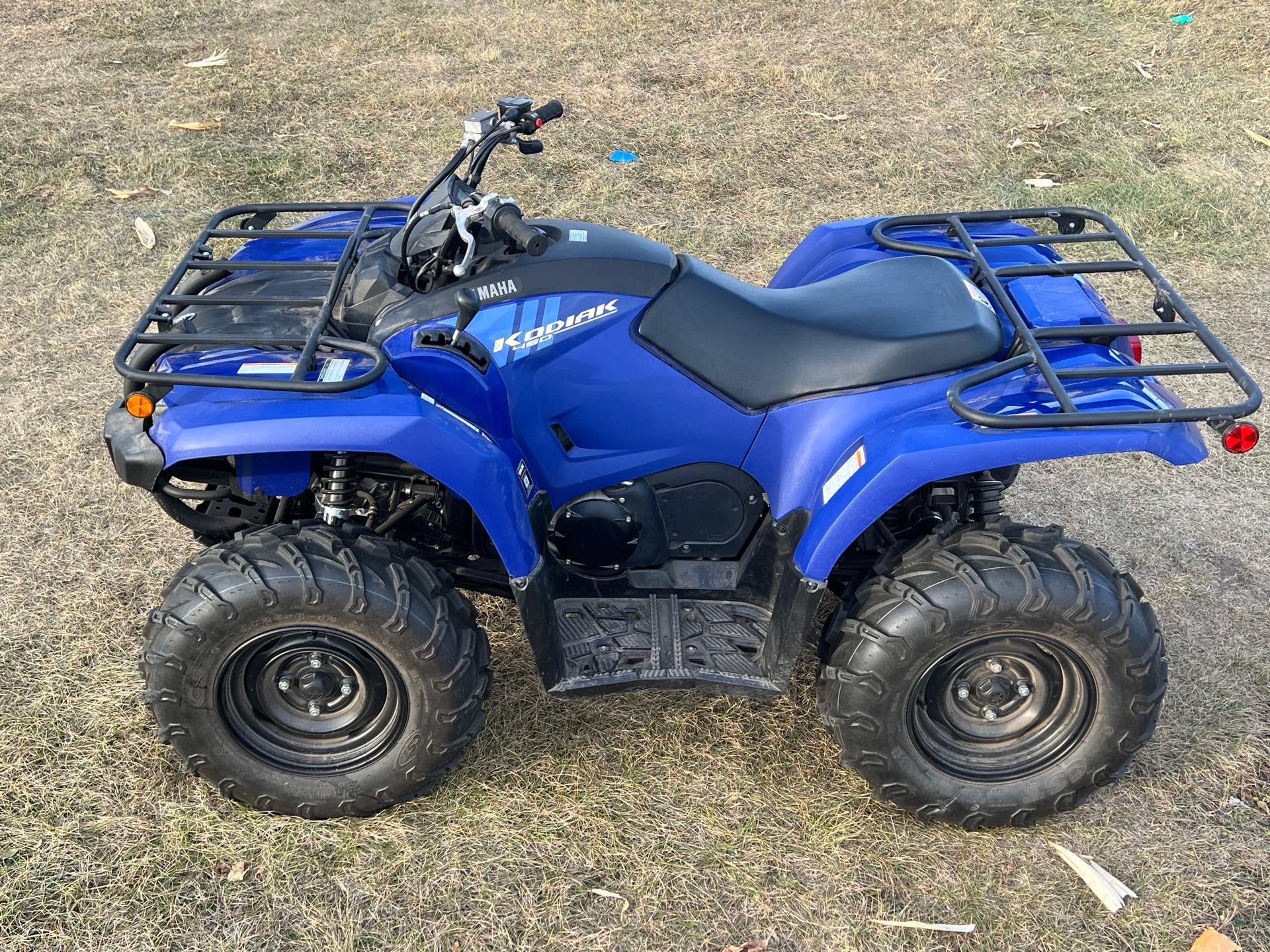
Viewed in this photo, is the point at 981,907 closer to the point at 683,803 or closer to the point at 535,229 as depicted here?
the point at 683,803

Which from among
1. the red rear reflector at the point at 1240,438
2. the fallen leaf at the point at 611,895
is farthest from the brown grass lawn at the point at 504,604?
the red rear reflector at the point at 1240,438

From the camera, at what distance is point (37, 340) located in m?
5.68

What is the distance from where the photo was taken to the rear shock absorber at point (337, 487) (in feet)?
10.5

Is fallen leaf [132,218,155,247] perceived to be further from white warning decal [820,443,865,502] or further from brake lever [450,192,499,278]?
white warning decal [820,443,865,502]

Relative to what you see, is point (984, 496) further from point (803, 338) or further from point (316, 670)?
point (316, 670)

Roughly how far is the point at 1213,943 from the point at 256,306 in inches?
126

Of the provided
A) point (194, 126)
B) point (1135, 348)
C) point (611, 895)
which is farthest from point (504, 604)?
point (194, 126)

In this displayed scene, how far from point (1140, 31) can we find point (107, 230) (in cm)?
765

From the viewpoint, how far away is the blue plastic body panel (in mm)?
2977

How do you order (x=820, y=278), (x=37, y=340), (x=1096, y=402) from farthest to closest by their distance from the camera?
(x=37, y=340) → (x=820, y=278) → (x=1096, y=402)

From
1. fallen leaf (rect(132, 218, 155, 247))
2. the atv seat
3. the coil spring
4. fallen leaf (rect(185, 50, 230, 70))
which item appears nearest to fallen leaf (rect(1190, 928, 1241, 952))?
the coil spring

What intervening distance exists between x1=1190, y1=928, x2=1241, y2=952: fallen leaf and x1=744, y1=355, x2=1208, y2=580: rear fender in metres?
1.27

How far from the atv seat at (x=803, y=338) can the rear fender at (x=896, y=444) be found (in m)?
0.06

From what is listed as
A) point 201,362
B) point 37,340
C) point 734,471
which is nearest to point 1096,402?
point 734,471
